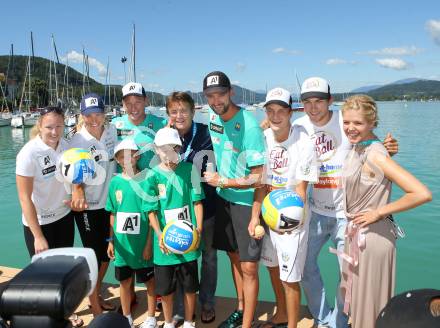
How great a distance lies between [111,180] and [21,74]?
12228 centimetres

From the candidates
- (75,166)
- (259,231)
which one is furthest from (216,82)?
(75,166)

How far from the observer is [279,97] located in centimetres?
310

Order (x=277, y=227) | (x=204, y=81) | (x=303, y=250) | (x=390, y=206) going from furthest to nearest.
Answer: (x=204, y=81) < (x=303, y=250) < (x=277, y=227) < (x=390, y=206)

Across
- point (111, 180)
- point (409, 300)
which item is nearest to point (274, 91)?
point (111, 180)

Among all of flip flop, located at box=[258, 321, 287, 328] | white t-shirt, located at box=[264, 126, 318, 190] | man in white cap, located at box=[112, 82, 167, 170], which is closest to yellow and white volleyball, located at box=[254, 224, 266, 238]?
white t-shirt, located at box=[264, 126, 318, 190]

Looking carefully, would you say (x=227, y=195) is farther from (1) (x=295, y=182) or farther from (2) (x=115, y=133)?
(2) (x=115, y=133)

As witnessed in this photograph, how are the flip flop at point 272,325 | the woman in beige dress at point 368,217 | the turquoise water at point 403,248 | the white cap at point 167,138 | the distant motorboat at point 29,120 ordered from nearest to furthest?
1. the woman in beige dress at point 368,217
2. the white cap at point 167,138
3. the flip flop at point 272,325
4. the turquoise water at point 403,248
5. the distant motorboat at point 29,120

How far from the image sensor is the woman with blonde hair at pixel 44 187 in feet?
10.3

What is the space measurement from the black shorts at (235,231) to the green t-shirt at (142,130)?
97 centimetres

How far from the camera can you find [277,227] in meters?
2.83

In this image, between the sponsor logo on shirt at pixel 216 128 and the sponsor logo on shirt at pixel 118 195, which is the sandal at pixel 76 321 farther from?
the sponsor logo on shirt at pixel 216 128

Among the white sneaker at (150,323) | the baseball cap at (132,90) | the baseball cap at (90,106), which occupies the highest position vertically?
the baseball cap at (132,90)

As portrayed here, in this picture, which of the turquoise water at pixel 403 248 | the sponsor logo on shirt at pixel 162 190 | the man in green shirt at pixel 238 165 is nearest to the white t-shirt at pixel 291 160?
the man in green shirt at pixel 238 165

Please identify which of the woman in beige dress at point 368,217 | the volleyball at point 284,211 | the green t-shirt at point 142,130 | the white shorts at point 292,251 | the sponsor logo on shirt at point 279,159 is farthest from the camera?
the green t-shirt at point 142,130
